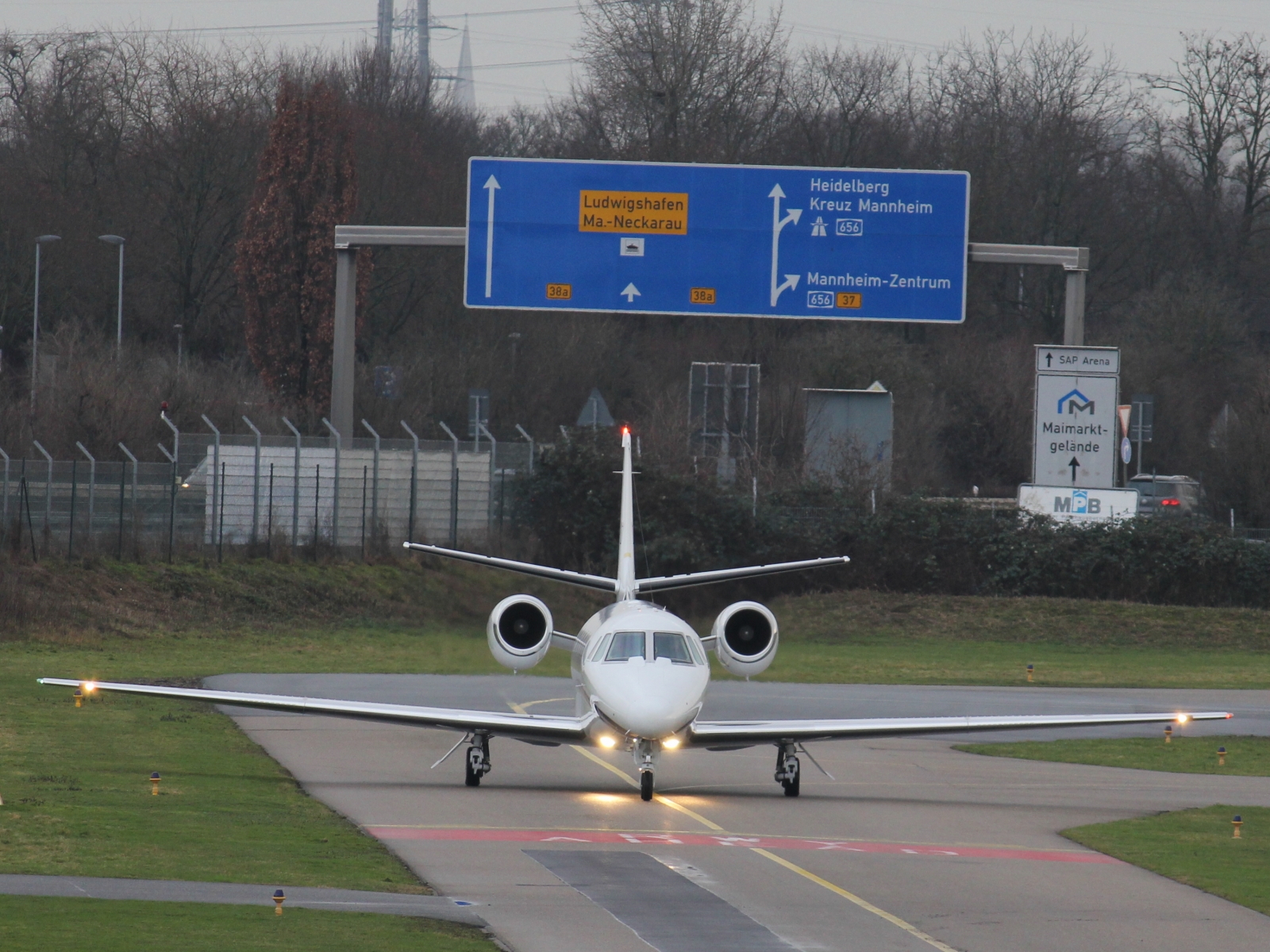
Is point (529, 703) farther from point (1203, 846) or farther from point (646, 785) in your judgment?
point (1203, 846)

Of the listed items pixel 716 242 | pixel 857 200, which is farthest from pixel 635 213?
pixel 857 200

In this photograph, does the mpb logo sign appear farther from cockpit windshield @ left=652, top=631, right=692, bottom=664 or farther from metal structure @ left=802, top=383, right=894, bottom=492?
cockpit windshield @ left=652, top=631, right=692, bottom=664

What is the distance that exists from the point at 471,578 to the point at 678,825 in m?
16.5

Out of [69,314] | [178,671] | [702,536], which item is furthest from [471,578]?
[69,314]

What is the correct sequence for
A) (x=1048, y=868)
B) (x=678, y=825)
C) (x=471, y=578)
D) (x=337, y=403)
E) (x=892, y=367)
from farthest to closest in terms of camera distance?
(x=892, y=367) → (x=337, y=403) → (x=471, y=578) → (x=678, y=825) → (x=1048, y=868)

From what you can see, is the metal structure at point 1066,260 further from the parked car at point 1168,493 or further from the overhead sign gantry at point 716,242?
the parked car at point 1168,493

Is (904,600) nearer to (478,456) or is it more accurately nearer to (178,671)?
(478,456)

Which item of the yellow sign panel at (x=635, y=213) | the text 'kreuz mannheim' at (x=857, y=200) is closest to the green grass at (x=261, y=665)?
the yellow sign panel at (x=635, y=213)

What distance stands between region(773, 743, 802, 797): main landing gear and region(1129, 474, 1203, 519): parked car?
3445cm

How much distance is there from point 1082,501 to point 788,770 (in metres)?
23.1

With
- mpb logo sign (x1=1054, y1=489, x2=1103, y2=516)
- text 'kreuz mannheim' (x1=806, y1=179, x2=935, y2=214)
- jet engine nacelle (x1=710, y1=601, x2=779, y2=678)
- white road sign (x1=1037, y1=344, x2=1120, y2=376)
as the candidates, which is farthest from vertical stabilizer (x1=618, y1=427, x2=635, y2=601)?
mpb logo sign (x1=1054, y1=489, x2=1103, y2=516)

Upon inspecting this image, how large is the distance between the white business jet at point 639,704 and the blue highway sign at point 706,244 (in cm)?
1387

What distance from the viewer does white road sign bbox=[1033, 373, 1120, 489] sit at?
34688mm

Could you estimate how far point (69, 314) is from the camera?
65.2 m
